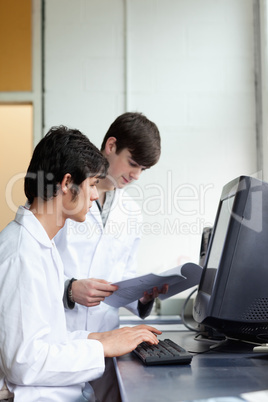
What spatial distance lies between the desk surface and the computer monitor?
0.33ft

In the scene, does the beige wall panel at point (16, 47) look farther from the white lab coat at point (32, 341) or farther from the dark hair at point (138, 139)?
the white lab coat at point (32, 341)

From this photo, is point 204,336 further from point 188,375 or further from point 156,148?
point 156,148

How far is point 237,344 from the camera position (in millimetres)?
1334

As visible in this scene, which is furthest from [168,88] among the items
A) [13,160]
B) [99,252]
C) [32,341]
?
[32,341]

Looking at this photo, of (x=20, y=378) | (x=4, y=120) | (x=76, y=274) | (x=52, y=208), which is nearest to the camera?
(x=20, y=378)

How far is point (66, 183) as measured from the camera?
1.21 meters

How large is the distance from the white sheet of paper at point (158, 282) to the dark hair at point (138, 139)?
0.57m

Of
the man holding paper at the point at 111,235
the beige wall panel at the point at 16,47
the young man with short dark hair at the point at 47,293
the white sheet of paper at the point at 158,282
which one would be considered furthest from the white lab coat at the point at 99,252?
the beige wall panel at the point at 16,47

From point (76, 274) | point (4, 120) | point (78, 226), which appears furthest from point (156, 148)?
point (4, 120)

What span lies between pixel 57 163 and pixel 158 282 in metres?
0.51

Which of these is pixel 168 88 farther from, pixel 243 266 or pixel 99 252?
pixel 243 266

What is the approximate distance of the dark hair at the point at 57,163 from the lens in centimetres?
120

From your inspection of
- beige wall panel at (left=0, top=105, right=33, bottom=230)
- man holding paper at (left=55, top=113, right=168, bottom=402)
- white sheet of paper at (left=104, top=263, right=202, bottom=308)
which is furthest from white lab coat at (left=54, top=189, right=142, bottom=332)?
beige wall panel at (left=0, top=105, right=33, bottom=230)

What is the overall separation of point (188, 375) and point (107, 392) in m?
0.47
